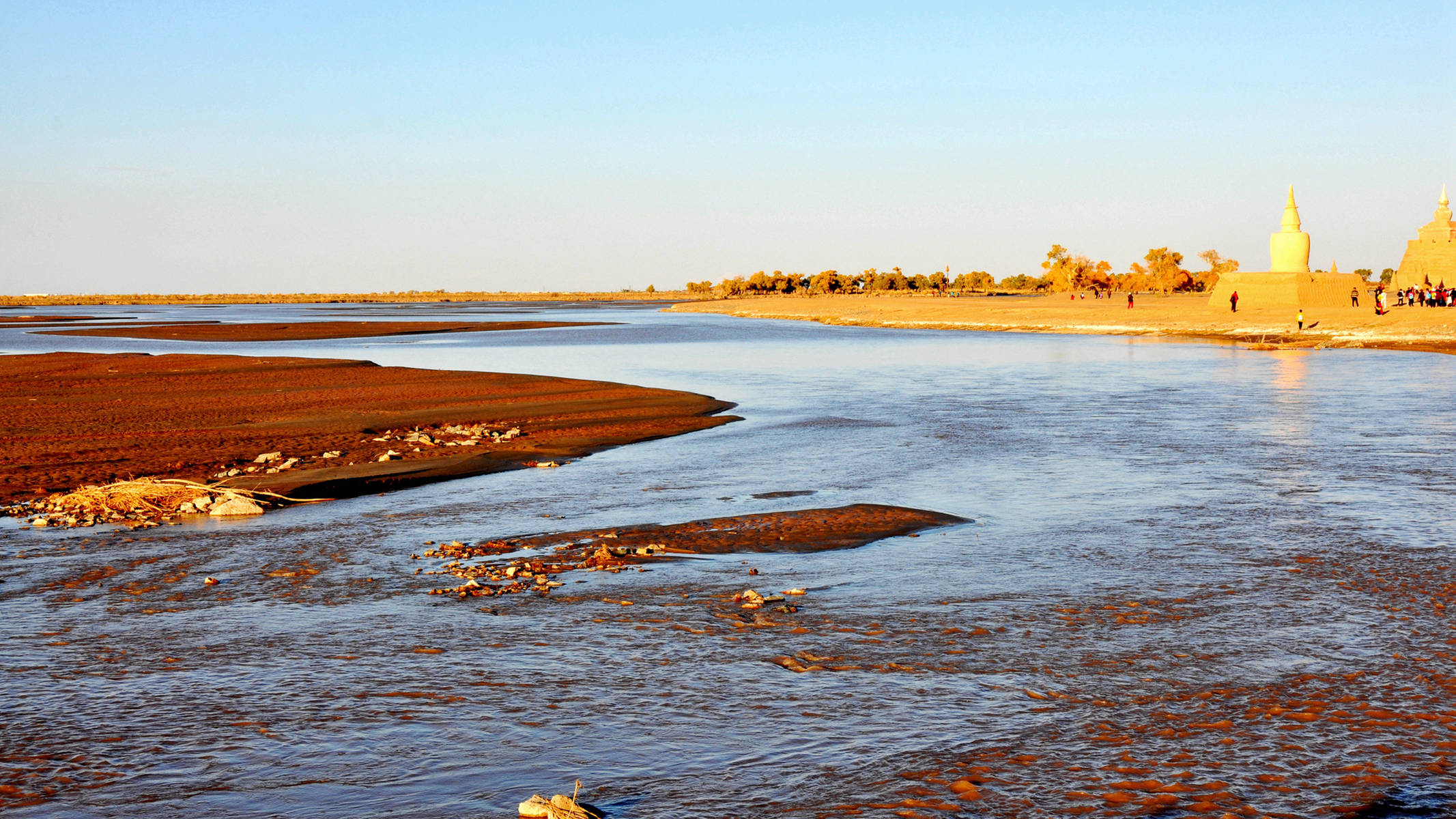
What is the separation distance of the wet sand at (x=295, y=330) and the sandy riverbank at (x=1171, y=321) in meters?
22.0

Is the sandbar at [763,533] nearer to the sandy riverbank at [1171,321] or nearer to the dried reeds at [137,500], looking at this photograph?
the dried reeds at [137,500]

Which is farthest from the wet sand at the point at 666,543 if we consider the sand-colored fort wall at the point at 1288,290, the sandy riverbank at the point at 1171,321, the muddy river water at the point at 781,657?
the sand-colored fort wall at the point at 1288,290

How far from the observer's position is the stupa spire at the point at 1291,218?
69.1 meters

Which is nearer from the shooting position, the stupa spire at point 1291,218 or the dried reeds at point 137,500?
the dried reeds at point 137,500

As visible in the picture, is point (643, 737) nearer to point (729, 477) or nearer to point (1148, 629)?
point (1148, 629)

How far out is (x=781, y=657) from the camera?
742cm

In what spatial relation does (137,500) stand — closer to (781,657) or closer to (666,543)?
(666,543)

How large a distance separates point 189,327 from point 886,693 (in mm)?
74148

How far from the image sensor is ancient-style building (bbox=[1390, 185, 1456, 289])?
77.1 metres

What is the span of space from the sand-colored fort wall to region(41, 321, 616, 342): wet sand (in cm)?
3895

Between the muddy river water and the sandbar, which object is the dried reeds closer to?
the muddy river water

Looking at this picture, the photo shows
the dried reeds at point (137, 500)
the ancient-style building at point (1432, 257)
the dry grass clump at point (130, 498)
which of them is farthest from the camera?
the ancient-style building at point (1432, 257)

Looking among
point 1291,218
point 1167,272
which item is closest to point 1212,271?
point 1167,272

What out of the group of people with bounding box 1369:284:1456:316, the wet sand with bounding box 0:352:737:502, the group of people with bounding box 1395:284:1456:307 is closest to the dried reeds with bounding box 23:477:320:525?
the wet sand with bounding box 0:352:737:502
